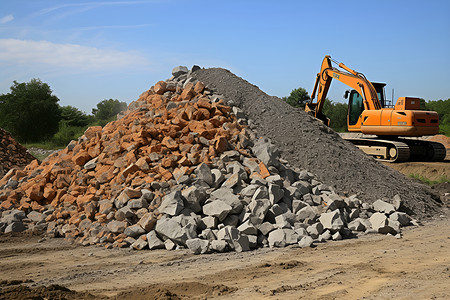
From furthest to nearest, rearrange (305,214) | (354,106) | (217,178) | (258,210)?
(354,106) < (217,178) < (305,214) < (258,210)

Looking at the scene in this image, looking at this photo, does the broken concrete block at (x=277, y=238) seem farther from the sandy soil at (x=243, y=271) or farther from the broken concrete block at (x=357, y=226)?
the broken concrete block at (x=357, y=226)

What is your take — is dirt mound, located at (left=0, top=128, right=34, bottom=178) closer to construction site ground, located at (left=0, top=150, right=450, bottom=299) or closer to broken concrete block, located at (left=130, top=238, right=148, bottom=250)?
construction site ground, located at (left=0, top=150, right=450, bottom=299)

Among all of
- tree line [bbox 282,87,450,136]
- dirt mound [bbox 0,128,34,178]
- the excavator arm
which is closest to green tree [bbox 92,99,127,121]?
tree line [bbox 282,87,450,136]

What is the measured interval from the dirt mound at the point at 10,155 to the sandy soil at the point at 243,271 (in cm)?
839

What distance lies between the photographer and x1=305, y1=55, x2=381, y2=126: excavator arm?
15.3 meters

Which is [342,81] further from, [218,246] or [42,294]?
[42,294]

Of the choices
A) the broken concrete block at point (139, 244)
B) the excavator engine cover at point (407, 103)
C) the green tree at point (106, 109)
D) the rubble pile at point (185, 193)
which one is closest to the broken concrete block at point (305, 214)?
the rubble pile at point (185, 193)

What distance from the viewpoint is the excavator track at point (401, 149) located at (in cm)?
1488

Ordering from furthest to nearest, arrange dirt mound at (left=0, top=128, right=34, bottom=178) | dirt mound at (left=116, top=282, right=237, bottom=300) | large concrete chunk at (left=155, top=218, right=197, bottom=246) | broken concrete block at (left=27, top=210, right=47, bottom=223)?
dirt mound at (left=0, top=128, right=34, bottom=178) < broken concrete block at (left=27, top=210, right=47, bottom=223) < large concrete chunk at (left=155, top=218, right=197, bottom=246) < dirt mound at (left=116, top=282, right=237, bottom=300)

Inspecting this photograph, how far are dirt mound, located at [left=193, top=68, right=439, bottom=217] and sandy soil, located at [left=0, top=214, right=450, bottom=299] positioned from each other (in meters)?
1.70

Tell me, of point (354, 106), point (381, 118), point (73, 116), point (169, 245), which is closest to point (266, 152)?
point (169, 245)

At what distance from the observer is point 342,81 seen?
636 inches

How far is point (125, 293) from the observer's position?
185 inches

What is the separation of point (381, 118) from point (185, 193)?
9.86 meters
